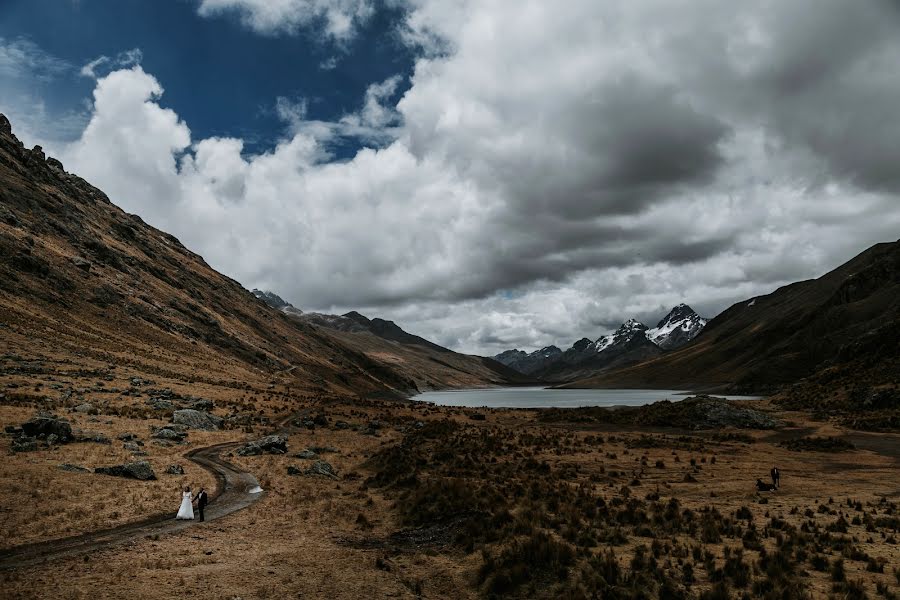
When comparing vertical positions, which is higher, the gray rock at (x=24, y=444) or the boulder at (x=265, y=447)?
the gray rock at (x=24, y=444)

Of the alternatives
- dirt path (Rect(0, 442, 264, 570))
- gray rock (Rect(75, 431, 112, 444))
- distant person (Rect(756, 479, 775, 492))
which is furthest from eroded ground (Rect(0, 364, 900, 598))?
gray rock (Rect(75, 431, 112, 444))

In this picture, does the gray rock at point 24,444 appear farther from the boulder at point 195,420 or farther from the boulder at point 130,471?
the boulder at point 195,420

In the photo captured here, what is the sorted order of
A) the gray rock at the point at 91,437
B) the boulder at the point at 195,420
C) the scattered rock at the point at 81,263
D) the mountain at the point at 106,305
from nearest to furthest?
the gray rock at the point at 91,437, the boulder at the point at 195,420, the mountain at the point at 106,305, the scattered rock at the point at 81,263

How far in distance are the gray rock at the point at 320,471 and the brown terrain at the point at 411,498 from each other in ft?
0.54

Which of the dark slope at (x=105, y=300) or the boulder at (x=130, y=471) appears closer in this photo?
the boulder at (x=130, y=471)

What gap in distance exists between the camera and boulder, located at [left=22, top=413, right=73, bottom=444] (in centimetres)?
3133

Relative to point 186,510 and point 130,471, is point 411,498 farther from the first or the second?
point 130,471

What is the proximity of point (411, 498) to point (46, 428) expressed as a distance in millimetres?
23912

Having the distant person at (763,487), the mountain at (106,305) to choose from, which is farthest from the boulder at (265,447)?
the distant person at (763,487)

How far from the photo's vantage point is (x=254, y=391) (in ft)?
274

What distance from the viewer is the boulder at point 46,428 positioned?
1233 inches

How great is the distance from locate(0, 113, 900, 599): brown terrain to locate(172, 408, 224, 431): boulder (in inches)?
10.3

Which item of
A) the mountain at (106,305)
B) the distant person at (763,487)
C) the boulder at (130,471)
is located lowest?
the distant person at (763,487)

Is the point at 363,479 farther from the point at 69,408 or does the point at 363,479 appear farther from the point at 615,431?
the point at 615,431
